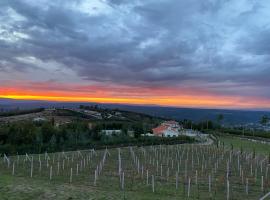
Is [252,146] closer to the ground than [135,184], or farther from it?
closer to the ground

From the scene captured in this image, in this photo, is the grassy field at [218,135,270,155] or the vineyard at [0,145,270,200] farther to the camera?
the grassy field at [218,135,270,155]

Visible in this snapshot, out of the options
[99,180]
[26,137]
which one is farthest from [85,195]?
[26,137]

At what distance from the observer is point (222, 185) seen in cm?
2412

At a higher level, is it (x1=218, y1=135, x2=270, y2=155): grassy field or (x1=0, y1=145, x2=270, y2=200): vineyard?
(x1=0, y1=145, x2=270, y2=200): vineyard

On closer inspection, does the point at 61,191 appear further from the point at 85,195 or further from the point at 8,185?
the point at 8,185

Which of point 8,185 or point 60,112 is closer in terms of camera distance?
point 8,185

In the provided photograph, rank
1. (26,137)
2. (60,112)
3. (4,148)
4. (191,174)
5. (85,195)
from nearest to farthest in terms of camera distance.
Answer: (85,195) → (191,174) → (4,148) → (26,137) → (60,112)

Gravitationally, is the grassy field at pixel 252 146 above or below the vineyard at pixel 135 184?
below

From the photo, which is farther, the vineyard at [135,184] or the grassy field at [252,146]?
the grassy field at [252,146]

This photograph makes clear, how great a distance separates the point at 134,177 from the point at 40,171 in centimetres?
790

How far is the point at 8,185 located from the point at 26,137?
46055 millimetres

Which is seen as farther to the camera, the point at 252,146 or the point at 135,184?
the point at 252,146

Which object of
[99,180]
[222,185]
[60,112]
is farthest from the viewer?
[60,112]

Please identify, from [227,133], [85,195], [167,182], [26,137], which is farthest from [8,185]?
[227,133]
